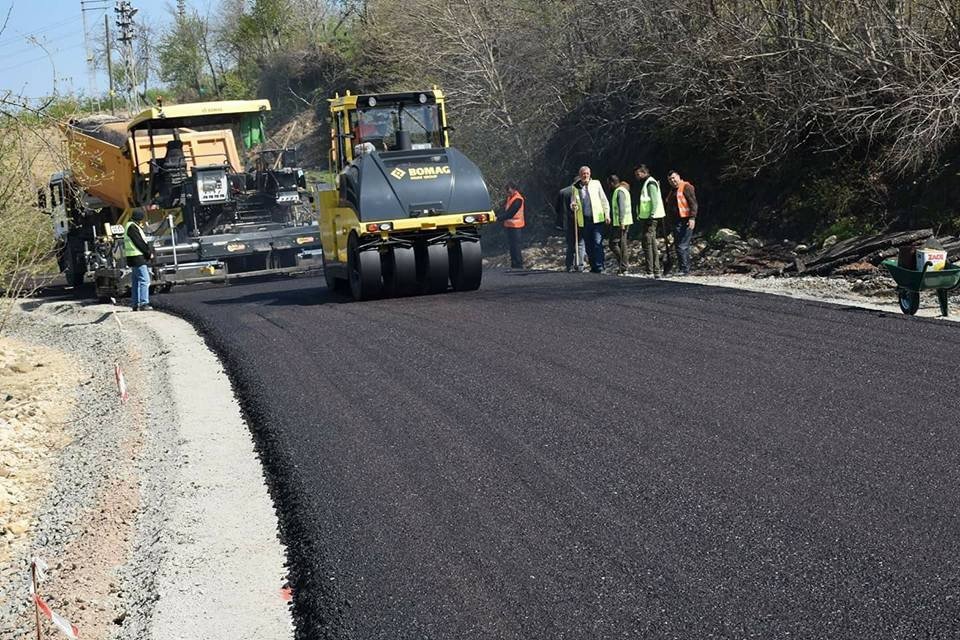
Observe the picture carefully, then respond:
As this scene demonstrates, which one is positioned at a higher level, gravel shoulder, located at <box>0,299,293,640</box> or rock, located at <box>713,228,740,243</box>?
rock, located at <box>713,228,740,243</box>

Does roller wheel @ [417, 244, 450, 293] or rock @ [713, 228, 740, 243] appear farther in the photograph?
rock @ [713, 228, 740, 243]

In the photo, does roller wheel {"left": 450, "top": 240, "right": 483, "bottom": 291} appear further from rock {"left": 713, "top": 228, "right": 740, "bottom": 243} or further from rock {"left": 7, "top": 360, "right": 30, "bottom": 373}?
rock {"left": 713, "top": 228, "right": 740, "bottom": 243}

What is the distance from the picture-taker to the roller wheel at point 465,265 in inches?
641

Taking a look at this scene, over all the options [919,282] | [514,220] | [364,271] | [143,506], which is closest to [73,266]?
[514,220]

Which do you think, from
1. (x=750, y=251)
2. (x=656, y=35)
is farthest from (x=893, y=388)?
(x=656, y=35)

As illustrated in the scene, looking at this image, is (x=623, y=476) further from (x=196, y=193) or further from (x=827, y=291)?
(x=196, y=193)

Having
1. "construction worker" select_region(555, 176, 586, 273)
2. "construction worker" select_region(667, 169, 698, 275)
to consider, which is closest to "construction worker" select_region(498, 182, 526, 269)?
"construction worker" select_region(555, 176, 586, 273)

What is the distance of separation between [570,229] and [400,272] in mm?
5288

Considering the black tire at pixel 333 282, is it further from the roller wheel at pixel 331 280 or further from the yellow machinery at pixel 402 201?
the yellow machinery at pixel 402 201

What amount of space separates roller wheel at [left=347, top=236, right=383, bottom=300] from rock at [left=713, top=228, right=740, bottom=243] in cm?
734

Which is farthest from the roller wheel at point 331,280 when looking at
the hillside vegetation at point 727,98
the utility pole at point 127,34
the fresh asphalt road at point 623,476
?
the utility pole at point 127,34

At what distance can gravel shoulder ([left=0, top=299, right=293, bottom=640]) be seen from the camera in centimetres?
605

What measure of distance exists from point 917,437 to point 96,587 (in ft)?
15.6

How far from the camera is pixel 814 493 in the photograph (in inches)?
255
